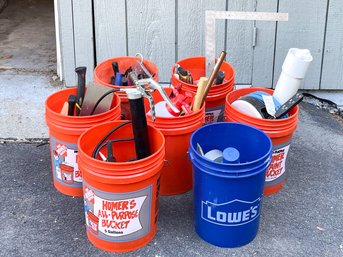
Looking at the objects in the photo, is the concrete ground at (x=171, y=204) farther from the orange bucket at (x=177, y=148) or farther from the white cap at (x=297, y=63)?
the white cap at (x=297, y=63)

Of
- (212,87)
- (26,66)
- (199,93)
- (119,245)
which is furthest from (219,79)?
(26,66)

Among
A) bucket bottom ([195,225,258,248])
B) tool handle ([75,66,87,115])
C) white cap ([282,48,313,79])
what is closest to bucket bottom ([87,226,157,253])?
bucket bottom ([195,225,258,248])

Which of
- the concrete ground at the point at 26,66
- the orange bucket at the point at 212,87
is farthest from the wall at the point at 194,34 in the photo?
the orange bucket at the point at 212,87

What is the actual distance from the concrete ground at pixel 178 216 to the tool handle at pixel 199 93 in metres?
0.48

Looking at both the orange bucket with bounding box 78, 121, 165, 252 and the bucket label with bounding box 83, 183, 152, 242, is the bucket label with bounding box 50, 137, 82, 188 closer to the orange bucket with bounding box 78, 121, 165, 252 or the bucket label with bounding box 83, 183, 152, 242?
the orange bucket with bounding box 78, 121, 165, 252

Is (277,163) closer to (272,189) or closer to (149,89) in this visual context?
(272,189)

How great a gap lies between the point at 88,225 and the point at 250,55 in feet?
5.84

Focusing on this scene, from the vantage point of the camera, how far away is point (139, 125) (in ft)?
8.39

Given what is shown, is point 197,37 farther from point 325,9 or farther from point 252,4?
point 325,9

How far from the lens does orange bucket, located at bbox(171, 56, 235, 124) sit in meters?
3.15

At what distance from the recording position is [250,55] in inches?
152

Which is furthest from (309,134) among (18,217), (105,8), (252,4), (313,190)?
(18,217)

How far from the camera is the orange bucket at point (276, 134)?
281cm

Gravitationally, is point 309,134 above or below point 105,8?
below
